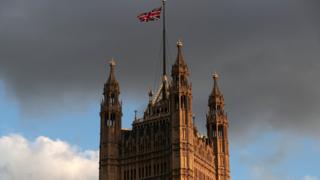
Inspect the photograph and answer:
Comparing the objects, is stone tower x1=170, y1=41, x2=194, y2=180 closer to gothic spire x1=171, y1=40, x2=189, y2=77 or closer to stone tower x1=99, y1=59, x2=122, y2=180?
gothic spire x1=171, y1=40, x2=189, y2=77

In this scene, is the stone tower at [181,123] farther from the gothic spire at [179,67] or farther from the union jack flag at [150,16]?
the union jack flag at [150,16]

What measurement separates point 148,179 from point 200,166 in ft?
24.6

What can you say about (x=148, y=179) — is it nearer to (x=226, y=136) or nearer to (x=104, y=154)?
(x=104, y=154)

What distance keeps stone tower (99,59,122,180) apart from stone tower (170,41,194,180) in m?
8.34

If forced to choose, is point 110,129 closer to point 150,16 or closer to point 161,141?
point 161,141

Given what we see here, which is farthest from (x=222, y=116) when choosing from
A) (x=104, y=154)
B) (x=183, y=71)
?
(x=104, y=154)

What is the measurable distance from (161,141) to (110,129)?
7.68 m

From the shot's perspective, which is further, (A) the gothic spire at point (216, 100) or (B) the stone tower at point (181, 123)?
(A) the gothic spire at point (216, 100)

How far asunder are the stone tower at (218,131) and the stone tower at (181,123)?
10095mm

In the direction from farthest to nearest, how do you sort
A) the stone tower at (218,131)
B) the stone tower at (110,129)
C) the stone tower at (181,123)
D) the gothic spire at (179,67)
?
the stone tower at (218,131) < the gothic spire at (179,67) < the stone tower at (110,129) < the stone tower at (181,123)

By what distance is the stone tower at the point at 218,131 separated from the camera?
12050 cm

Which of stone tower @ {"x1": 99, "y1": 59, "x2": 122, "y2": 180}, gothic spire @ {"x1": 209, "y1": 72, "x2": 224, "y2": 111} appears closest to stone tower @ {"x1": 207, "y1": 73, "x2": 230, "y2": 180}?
gothic spire @ {"x1": 209, "y1": 72, "x2": 224, "y2": 111}

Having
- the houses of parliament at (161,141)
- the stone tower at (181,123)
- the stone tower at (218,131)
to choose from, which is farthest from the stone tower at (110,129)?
the stone tower at (218,131)

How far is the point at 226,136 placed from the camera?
123375 mm
